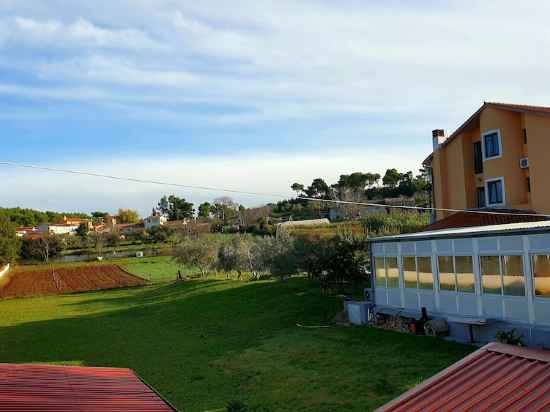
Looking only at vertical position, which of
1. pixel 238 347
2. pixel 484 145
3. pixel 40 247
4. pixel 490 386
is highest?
pixel 484 145

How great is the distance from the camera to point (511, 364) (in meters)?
7.11

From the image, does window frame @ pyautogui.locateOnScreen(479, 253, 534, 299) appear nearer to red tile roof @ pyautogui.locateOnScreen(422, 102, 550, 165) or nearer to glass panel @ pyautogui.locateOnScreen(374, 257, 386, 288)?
glass panel @ pyautogui.locateOnScreen(374, 257, 386, 288)

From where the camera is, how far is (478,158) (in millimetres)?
27234

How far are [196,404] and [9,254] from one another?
200 feet

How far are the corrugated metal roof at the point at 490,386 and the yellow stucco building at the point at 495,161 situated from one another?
17.0 meters

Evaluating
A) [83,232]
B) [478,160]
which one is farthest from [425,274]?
[83,232]

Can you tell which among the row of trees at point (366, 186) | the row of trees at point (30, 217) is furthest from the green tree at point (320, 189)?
the row of trees at point (30, 217)

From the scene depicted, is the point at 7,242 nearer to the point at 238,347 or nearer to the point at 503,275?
the point at 238,347

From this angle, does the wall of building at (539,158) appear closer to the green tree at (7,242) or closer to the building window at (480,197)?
the building window at (480,197)

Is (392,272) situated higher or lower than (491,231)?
lower

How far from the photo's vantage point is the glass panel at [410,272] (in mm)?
19312

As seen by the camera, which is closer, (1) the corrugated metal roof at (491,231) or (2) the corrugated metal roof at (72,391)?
(2) the corrugated metal roof at (72,391)

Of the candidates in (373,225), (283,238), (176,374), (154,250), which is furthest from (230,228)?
(176,374)

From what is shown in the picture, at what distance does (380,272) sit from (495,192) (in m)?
8.23
